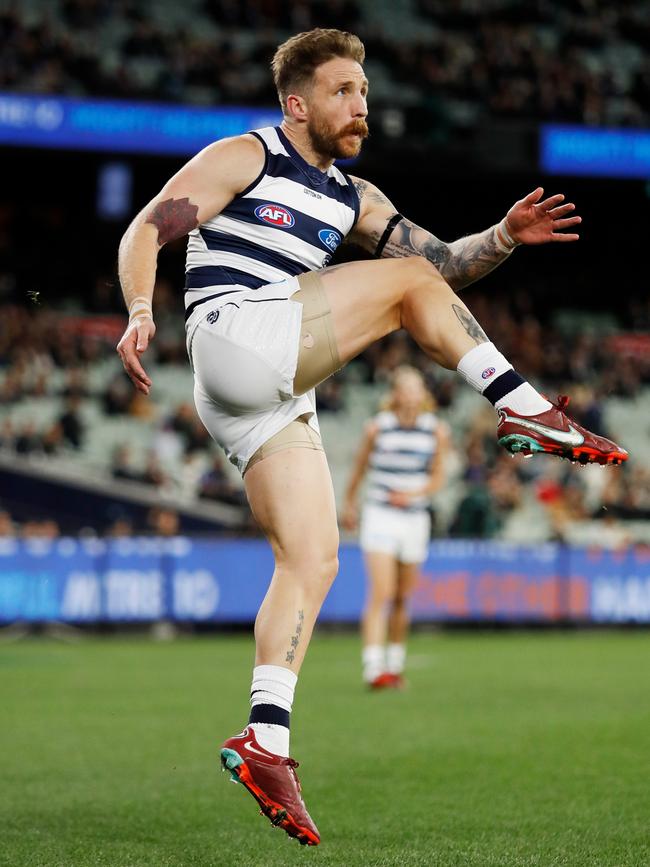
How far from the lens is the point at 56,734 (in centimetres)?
763

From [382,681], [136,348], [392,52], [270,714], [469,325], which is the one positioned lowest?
[382,681]

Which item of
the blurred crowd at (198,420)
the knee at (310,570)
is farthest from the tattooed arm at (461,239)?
the blurred crowd at (198,420)

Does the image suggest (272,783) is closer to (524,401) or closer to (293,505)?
(293,505)

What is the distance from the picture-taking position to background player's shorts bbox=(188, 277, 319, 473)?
4.38 m

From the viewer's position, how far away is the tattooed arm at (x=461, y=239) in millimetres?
4719

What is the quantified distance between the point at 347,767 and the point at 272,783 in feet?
7.51

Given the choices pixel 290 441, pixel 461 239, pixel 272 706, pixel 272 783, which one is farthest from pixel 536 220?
pixel 272 783

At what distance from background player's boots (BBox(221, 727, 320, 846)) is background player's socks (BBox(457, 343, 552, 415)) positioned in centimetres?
129

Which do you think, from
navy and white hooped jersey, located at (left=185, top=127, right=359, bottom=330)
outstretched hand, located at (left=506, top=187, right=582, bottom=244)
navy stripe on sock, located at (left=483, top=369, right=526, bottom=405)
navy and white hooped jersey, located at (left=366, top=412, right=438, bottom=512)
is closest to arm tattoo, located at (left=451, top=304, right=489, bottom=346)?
Result: navy stripe on sock, located at (left=483, top=369, right=526, bottom=405)

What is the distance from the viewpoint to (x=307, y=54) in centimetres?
465

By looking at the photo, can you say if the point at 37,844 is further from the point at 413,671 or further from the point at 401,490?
the point at 413,671

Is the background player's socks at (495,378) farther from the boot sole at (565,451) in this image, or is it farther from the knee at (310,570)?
the knee at (310,570)

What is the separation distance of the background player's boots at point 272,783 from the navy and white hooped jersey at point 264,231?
141cm

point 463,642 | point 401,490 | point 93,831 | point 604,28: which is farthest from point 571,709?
point 604,28
